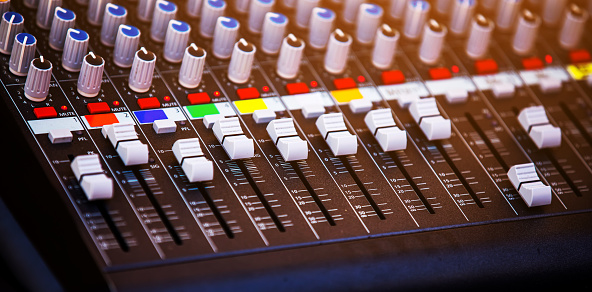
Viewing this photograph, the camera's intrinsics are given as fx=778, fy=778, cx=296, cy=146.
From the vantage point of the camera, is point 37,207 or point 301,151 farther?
point 301,151

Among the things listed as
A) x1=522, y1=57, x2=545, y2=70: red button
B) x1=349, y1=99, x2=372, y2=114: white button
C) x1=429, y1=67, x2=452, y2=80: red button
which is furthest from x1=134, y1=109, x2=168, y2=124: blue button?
x1=522, y1=57, x2=545, y2=70: red button

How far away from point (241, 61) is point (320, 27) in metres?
0.29

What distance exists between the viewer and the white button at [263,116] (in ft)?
5.71

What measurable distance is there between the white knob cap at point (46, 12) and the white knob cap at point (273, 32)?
491mm

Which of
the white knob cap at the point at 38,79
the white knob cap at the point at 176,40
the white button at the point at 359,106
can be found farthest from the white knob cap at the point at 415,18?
the white knob cap at the point at 38,79

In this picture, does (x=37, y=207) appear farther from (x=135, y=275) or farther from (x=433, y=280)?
(x=433, y=280)

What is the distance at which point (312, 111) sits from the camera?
1.79 meters

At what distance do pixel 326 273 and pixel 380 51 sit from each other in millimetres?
712

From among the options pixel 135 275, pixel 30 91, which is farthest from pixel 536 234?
pixel 30 91

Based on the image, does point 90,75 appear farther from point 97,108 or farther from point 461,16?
point 461,16

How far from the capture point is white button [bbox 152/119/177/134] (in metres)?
1.64

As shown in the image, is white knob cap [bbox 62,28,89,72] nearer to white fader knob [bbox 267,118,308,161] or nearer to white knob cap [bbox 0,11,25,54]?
white knob cap [bbox 0,11,25,54]

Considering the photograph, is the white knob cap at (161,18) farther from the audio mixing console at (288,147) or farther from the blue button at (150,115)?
the blue button at (150,115)

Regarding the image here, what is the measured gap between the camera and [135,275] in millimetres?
1372
